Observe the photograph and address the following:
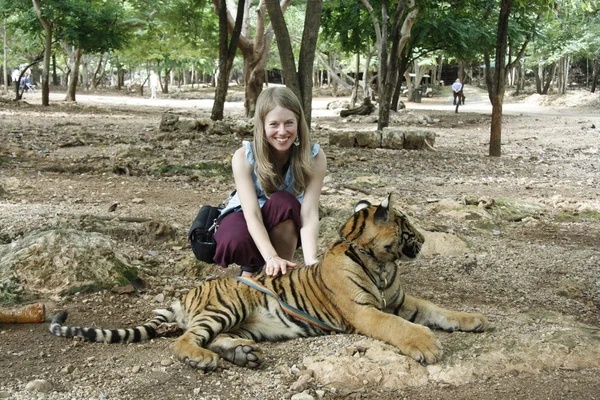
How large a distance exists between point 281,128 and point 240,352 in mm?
1506

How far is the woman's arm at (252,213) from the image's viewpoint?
3.93 metres

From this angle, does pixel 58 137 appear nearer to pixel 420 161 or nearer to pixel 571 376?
pixel 420 161

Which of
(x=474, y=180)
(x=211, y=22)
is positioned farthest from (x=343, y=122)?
(x=474, y=180)

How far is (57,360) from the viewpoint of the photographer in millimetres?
3471

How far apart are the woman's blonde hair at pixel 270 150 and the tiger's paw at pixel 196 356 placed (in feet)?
4.25

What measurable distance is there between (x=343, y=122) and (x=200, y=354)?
21449 millimetres

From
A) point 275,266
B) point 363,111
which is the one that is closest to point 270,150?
point 275,266

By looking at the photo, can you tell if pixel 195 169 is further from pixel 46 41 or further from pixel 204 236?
pixel 46 41

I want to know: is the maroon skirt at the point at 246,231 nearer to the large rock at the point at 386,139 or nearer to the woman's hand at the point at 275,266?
the woman's hand at the point at 275,266

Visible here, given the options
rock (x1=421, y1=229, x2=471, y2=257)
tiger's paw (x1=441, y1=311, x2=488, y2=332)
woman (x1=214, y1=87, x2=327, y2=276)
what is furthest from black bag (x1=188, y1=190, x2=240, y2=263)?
rock (x1=421, y1=229, x2=471, y2=257)

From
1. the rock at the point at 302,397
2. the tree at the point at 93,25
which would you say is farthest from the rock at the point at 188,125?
the tree at the point at 93,25

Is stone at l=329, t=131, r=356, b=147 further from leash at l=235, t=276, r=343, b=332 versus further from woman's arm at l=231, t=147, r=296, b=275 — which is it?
leash at l=235, t=276, r=343, b=332

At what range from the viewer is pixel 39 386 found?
3068mm

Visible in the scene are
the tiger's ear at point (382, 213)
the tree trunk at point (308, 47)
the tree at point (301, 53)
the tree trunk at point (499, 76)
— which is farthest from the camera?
the tree trunk at point (499, 76)
